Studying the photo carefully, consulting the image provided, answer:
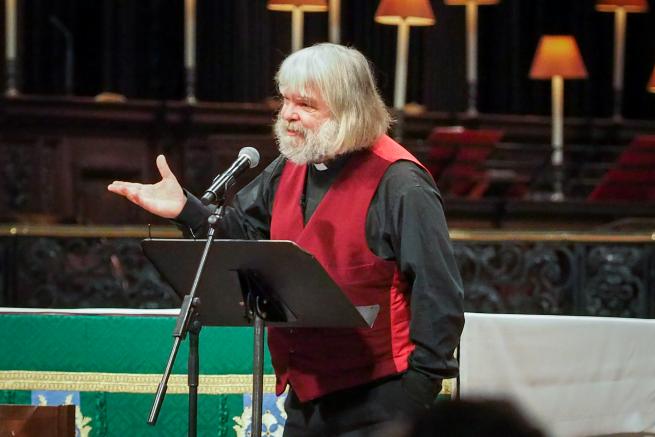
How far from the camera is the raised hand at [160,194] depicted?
3252mm

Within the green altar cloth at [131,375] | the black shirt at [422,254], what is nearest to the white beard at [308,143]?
the black shirt at [422,254]

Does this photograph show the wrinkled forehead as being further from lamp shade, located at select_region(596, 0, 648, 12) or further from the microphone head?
lamp shade, located at select_region(596, 0, 648, 12)

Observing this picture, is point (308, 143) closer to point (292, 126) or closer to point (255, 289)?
point (292, 126)

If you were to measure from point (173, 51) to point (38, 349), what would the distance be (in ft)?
28.6

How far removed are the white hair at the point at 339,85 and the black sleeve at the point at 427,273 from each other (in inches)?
6.7

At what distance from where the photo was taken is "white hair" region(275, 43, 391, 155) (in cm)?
320

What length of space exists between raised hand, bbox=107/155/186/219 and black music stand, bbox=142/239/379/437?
0.57 ft

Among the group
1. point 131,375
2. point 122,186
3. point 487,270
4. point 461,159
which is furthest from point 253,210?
point 461,159

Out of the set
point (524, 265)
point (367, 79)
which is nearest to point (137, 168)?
point (524, 265)

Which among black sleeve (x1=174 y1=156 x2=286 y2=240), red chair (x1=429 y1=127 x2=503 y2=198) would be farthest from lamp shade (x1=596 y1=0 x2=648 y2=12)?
black sleeve (x1=174 y1=156 x2=286 y2=240)

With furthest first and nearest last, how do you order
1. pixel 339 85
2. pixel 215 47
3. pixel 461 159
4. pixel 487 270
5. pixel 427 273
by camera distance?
pixel 215 47 → pixel 461 159 → pixel 487 270 → pixel 339 85 → pixel 427 273

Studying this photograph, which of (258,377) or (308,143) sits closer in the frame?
(258,377)

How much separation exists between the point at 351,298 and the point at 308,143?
39 cm

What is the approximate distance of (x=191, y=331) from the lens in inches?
124
